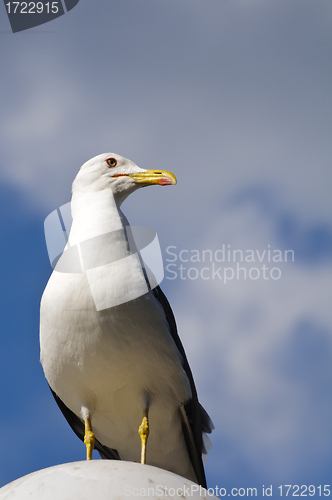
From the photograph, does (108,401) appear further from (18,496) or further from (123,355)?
(18,496)

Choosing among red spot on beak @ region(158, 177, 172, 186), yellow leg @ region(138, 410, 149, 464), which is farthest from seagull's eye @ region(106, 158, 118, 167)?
yellow leg @ region(138, 410, 149, 464)

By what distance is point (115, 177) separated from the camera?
19.5 ft

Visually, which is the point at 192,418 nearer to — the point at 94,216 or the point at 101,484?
the point at 94,216

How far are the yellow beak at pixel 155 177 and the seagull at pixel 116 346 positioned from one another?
0.5 inches

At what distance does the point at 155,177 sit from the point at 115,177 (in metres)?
0.53

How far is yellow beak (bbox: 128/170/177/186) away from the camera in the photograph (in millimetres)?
5695

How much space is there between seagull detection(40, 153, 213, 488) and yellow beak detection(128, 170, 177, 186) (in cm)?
1

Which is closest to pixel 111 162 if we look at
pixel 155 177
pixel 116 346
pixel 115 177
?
pixel 115 177

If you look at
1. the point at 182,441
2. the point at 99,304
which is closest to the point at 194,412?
the point at 182,441

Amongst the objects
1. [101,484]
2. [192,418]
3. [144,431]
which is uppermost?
[101,484]

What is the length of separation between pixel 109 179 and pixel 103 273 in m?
1.69

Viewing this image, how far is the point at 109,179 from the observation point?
591cm

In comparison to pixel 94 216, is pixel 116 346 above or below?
below

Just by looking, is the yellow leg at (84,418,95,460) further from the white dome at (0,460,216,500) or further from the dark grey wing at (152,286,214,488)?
the white dome at (0,460,216,500)
